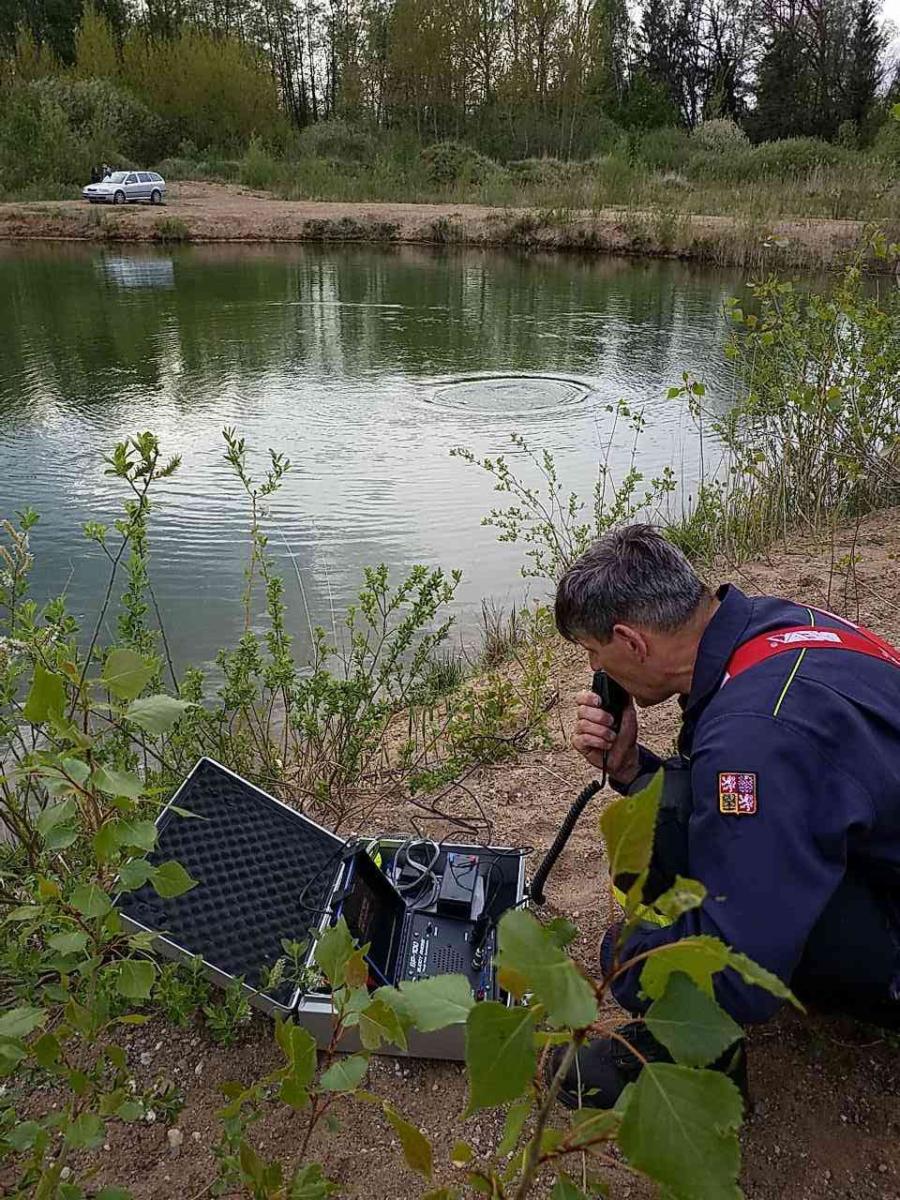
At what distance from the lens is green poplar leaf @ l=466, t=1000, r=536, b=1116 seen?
0.70 metres

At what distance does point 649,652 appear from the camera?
1.91 meters

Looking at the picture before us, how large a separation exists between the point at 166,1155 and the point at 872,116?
43213 millimetres

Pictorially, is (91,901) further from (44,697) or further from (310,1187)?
(310,1187)

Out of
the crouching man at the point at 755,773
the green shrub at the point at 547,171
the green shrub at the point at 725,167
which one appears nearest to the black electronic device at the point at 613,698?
the crouching man at the point at 755,773

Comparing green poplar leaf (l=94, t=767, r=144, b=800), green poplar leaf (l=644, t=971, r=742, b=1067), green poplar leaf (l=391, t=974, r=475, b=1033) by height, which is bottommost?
green poplar leaf (l=391, t=974, r=475, b=1033)

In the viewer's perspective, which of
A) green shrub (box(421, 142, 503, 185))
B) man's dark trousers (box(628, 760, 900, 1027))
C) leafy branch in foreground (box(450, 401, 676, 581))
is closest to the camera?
man's dark trousers (box(628, 760, 900, 1027))

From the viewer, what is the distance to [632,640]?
6.25ft

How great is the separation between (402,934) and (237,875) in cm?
43

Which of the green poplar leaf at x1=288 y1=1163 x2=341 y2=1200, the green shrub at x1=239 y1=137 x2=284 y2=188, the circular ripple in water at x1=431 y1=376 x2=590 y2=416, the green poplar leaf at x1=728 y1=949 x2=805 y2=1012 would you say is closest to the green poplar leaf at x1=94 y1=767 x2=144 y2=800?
the green poplar leaf at x1=288 y1=1163 x2=341 y2=1200

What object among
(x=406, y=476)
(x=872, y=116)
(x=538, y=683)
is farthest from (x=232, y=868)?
(x=872, y=116)

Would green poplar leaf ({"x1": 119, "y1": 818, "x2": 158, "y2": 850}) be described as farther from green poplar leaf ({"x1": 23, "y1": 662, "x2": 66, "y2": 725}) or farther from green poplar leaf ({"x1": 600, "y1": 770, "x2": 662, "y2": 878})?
green poplar leaf ({"x1": 600, "y1": 770, "x2": 662, "y2": 878})

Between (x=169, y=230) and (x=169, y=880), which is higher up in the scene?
(x=169, y=230)

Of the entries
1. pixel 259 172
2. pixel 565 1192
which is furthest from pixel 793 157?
pixel 565 1192

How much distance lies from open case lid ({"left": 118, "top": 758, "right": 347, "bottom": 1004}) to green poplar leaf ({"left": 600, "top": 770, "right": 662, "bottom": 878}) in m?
1.50
